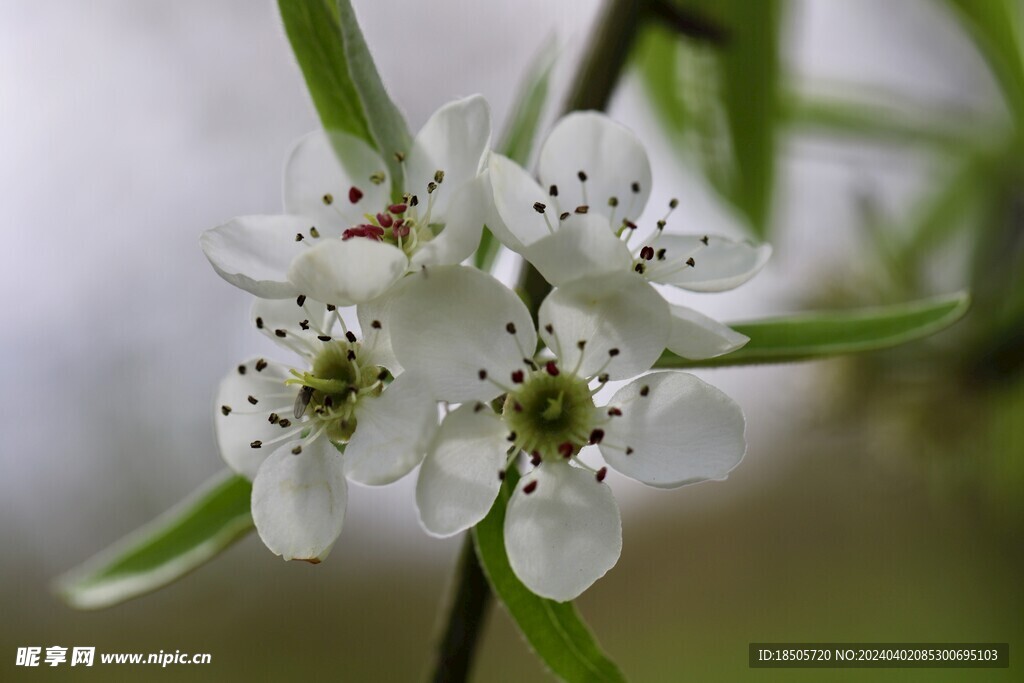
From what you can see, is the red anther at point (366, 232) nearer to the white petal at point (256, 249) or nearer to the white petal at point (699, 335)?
the white petal at point (256, 249)

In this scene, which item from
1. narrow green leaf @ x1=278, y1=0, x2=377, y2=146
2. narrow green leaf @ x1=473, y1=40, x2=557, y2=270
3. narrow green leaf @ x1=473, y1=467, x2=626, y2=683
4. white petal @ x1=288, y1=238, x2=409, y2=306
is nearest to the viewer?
white petal @ x1=288, y1=238, x2=409, y2=306

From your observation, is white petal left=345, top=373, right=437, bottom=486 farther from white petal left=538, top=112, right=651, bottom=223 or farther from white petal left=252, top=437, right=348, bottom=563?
white petal left=538, top=112, right=651, bottom=223

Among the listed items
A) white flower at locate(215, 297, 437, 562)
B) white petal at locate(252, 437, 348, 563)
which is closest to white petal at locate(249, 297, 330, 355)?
white flower at locate(215, 297, 437, 562)

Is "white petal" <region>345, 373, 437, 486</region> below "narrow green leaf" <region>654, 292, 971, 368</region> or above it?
below

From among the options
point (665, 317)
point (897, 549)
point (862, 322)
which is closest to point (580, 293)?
point (665, 317)

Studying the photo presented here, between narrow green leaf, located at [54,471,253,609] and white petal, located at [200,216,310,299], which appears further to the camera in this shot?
narrow green leaf, located at [54,471,253,609]

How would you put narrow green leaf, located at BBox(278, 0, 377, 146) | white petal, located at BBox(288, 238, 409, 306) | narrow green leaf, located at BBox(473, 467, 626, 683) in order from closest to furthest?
white petal, located at BBox(288, 238, 409, 306), narrow green leaf, located at BBox(473, 467, 626, 683), narrow green leaf, located at BBox(278, 0, 377, 146)

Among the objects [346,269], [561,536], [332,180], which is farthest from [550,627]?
[332,180]
